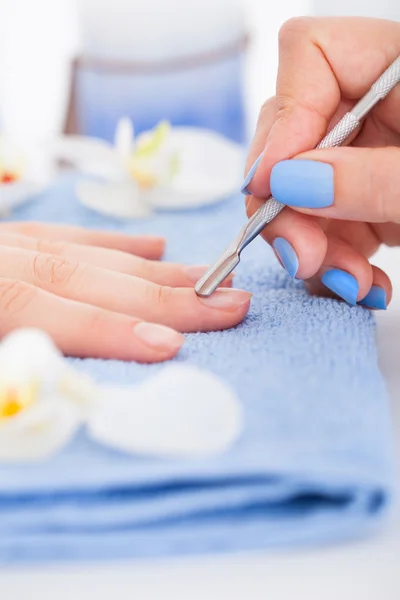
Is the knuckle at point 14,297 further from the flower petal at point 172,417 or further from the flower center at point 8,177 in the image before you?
the flower center at point 8,177

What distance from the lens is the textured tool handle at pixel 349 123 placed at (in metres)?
0.62

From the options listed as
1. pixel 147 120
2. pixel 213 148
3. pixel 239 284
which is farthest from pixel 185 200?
pixel 147 120

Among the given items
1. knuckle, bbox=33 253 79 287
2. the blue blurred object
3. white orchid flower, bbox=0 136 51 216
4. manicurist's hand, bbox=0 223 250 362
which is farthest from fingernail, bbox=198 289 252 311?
the blue blurred object

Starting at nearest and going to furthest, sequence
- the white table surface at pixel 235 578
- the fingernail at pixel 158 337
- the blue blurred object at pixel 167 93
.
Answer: the white table surface at pixel 235 578 → the fingernail at pixel 158 337 → the blue blurred object at pixel 167 93

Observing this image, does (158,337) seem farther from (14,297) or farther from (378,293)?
(378,293)

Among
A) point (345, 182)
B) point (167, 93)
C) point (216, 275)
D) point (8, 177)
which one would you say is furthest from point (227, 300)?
point (167, 93)

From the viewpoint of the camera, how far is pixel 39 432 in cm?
38

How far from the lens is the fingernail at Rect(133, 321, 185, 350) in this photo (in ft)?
1.70

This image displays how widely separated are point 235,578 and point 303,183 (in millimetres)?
321

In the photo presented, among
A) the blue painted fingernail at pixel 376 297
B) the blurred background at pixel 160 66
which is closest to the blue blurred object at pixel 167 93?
the blurred background at pixel 160 66

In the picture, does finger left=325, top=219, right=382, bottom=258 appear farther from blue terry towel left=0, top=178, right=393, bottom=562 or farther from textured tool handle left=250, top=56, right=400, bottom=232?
blue terry towel left=0, top=178, right=393, bottom=562

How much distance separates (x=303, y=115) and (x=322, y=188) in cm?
11

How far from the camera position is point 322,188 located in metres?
0.56

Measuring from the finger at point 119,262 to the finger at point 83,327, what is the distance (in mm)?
105
